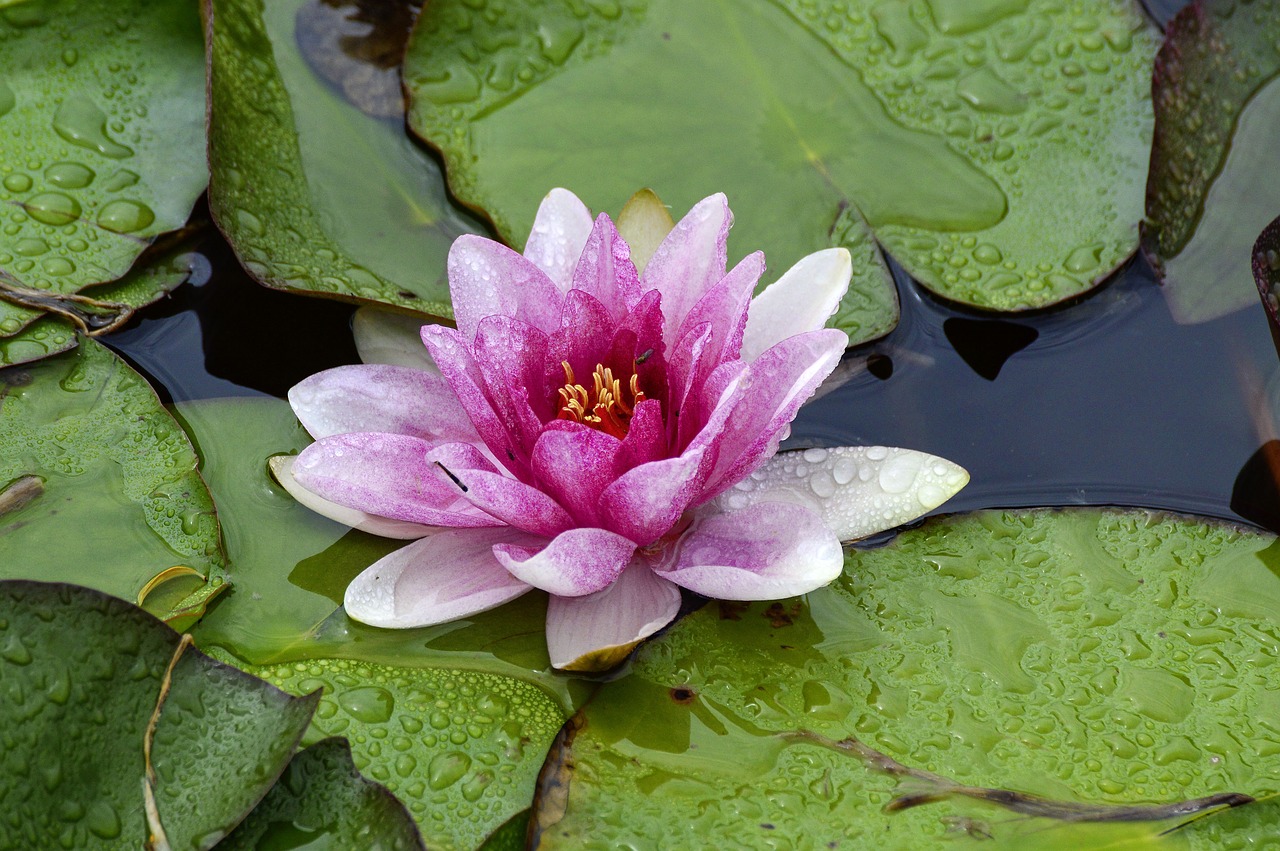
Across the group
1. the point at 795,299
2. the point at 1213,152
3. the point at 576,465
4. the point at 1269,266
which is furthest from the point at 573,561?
the point at 1213,152

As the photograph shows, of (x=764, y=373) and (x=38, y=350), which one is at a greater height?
(x=764, y=373)

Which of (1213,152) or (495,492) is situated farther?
(1213,152)

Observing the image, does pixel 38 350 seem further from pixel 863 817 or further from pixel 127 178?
pixel 863 817

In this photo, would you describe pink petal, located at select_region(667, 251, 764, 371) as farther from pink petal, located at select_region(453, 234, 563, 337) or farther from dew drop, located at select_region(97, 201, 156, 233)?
dew drop, located at select_region(97, 201, 156, 233)

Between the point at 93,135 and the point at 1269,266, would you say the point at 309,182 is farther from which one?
the point at 1269,266

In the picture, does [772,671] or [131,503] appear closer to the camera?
[772,671]

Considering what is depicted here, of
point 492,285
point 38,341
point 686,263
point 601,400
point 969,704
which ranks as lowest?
point 38,341

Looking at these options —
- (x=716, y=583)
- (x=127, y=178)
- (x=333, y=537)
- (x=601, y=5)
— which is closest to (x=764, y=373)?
(x=716, y=583)
